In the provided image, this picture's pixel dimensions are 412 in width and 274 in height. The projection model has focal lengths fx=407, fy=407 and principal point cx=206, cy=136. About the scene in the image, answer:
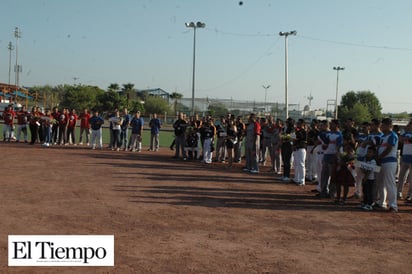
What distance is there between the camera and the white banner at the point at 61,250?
18.1 ft

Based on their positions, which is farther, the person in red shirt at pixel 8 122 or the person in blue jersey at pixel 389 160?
the person in red shirt at pixel 8 122

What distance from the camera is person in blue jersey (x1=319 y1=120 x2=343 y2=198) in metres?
10.5

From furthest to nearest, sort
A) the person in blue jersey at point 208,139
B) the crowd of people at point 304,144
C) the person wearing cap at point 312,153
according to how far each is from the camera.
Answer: the person in blue jersey at point 208,139
the person wearing cap at point 312,153
the crowd of people at point 304,144

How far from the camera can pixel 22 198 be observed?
9.10 meters

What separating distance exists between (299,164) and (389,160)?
340 cm

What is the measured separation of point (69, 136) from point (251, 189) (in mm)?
14041

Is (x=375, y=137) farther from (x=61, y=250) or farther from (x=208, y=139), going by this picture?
(x=208, y=139)

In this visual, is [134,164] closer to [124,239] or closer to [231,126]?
[231,126]

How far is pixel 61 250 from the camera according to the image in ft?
19.4

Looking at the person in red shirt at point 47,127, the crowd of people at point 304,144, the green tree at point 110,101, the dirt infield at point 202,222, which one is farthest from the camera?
the green tree at point 110,101

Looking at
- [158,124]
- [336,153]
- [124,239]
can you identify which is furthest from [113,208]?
[158,124]

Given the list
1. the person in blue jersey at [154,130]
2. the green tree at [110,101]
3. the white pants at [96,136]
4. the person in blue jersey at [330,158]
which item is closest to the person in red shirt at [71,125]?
the white pants at [96,136]

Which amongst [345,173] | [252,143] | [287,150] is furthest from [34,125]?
[345,173]

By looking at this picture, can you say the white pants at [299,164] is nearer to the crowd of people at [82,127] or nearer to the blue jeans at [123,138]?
the crowd of people at [82,127]
